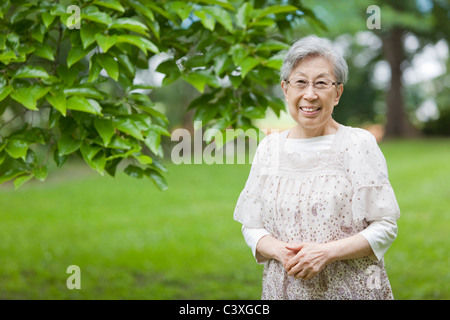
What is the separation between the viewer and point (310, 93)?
1.56m

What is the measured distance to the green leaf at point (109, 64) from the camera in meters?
2.07

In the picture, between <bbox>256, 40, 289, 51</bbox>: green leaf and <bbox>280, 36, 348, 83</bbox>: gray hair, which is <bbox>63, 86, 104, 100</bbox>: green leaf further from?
<bbox>280, 36, 348, 83</bbox>: gray hair

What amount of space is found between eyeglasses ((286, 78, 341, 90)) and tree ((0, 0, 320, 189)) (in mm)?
553

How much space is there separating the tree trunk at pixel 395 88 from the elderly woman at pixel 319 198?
51.8 feet

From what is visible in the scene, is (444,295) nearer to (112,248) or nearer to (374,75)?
(112,248)

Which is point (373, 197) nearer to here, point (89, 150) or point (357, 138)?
point (357, 138)

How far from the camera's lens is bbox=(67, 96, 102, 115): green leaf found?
2.01 m

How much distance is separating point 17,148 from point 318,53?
50.9 inches

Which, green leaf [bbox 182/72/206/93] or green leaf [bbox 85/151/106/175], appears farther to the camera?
green leaf [bbox 182/72/206/93]

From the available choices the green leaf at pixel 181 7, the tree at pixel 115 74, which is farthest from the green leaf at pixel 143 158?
the green leaf at pixel 181 7

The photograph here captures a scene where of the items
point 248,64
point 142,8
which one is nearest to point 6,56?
point 142,8

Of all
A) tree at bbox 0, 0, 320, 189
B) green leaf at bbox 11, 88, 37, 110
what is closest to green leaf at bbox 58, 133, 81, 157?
tree at bbox 0, 0, 320, 189

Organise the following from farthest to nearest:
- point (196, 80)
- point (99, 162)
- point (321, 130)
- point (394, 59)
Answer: point (394, 59)
point (196, 80)
point (99, 162)
point (321, 130)
